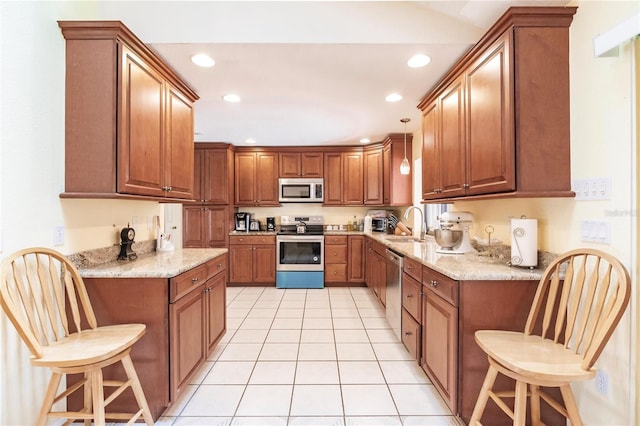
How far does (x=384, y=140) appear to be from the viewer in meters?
4.59

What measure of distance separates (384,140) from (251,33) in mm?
2974

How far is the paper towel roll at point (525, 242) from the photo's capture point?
67.1 inches

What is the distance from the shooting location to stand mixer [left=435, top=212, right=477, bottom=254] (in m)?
2.39

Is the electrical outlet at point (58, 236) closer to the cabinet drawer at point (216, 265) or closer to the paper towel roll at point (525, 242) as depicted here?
the cabinet drawer at point (216, 265)

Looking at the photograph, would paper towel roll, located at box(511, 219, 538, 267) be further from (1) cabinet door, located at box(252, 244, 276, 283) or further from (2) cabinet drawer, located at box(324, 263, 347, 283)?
(1) cabinet door, located at box(252, 244, 276, 283)

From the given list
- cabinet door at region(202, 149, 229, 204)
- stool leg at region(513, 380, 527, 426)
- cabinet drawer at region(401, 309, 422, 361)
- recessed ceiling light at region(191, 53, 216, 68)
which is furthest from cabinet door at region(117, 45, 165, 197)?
cabinet door at region(202, 149, 229, 204)

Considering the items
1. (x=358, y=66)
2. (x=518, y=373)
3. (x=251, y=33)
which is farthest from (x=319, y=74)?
(x=518, y=373)

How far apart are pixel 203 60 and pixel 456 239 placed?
2382mm

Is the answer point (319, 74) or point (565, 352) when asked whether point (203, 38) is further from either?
point (565, 352)

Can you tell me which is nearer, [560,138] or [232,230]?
[560,138]

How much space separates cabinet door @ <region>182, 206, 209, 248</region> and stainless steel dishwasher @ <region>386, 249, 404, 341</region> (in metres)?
3.03

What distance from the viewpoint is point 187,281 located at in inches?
73.5

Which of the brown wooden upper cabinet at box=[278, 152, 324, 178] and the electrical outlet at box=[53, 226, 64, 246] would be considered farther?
the brown wooden upper cabinet at box=[278, 152, 324, 178]

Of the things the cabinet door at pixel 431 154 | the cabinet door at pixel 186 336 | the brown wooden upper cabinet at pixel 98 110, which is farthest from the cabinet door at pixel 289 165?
the brown wooden upper cabinet at pixel 98 110
